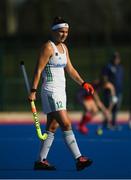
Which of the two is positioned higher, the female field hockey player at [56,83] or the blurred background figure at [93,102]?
the female field hockey player at [56,83]

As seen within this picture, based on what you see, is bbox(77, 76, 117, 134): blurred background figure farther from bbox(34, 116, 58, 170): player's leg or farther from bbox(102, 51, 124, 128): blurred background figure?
bbox(34, 116, 58, 170): player's leg

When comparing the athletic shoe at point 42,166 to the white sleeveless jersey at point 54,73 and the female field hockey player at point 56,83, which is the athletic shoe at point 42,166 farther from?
the white sleeveless jersey at point 54,73

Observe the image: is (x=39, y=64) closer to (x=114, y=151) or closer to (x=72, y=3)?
(x=114, y=151)

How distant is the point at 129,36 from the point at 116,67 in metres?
35.4

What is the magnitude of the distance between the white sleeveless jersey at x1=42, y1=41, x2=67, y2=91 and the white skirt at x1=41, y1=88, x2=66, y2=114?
A: 0.07 meters

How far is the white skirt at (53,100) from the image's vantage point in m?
11.5

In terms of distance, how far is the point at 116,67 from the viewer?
20609 mm

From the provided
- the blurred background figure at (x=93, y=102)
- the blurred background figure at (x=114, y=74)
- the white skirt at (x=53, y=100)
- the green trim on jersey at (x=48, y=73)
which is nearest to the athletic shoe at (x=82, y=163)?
the white skirt at (x=53, y=100)

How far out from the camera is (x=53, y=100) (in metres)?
11.5

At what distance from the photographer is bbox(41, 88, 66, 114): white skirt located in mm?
11461

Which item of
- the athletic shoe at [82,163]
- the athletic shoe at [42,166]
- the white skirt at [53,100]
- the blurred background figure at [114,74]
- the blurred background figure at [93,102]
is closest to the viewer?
the athletic shoe at [82,163]

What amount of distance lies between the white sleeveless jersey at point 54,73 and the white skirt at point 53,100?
0.22ft

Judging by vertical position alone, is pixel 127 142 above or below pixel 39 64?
below

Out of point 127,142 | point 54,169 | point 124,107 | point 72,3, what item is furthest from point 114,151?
point 72,3
